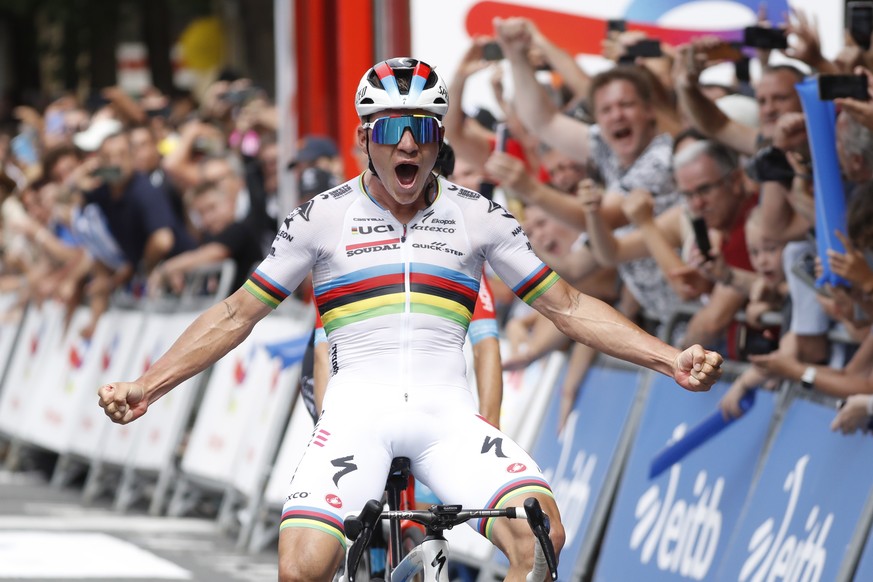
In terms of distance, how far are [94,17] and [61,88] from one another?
247 cm

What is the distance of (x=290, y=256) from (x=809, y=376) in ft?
7.79

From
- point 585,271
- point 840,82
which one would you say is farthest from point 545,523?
point 585,271

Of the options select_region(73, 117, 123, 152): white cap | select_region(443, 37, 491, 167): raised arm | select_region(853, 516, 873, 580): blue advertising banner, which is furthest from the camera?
select_region(73, 117, 123, 152): white cap

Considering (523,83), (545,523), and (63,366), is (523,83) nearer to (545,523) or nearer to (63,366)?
(545,523)

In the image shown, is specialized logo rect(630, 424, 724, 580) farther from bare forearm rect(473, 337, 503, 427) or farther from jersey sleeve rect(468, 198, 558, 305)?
jersey sleeve rect(468, 198, 558, 305)

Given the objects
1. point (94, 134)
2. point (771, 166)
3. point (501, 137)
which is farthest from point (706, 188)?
point (94, 134)

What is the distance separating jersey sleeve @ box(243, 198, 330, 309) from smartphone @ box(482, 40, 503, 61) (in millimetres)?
4325

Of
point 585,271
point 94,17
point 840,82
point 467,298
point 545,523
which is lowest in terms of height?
point 545,523

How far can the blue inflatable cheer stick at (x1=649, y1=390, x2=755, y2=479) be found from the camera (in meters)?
8.31

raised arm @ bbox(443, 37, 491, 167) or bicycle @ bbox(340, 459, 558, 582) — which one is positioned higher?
raised arm @ bbox(443, 37, 491, 167)

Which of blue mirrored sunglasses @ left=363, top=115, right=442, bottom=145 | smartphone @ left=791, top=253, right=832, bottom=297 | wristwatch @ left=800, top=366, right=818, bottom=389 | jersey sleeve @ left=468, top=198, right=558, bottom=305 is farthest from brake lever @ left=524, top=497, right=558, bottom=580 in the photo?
smartphone @ left=791, top=253, right=832, bottom=297

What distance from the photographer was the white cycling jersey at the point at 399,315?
20.4 ft

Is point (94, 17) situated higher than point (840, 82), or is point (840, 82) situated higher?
point (94, 17)

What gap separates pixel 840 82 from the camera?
24.0 feet
